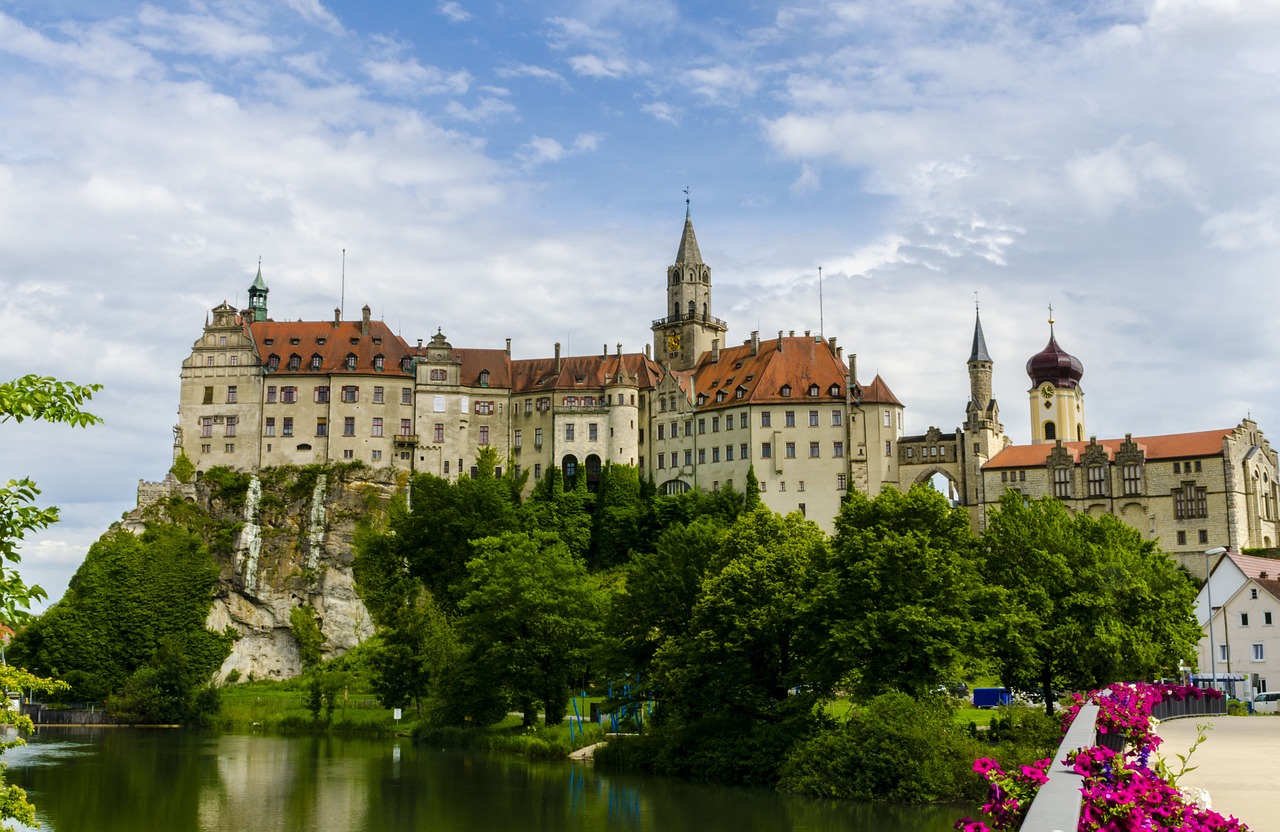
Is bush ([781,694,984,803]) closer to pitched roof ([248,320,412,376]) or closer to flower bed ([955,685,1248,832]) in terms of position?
flower bed ([955,685,1248,832])

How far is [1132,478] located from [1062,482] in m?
4.85

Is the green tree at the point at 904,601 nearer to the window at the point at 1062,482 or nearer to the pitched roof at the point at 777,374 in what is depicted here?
the pitched roof at the point at 777,374

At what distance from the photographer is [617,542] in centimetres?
9144

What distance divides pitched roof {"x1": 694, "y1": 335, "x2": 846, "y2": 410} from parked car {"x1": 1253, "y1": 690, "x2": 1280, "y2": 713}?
153ft

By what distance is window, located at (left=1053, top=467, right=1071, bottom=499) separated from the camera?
314 ft

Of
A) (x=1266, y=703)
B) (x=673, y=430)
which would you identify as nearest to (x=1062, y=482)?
(x=673, y=430)

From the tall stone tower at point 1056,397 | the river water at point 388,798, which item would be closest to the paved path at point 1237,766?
the river water at point 388,798

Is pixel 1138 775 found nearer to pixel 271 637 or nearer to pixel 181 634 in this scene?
pixel 181 634

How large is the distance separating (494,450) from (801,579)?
56420 mm

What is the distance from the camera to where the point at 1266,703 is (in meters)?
48.1

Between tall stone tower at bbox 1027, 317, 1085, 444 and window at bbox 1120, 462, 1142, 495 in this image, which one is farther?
tall stone tower at bbox 1027, 317, 1085, 444

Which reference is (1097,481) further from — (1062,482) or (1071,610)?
(1071,610)

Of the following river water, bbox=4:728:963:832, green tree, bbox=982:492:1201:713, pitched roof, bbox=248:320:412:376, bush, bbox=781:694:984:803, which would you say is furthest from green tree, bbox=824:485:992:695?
pitched roof, bbox=248:320:412:376

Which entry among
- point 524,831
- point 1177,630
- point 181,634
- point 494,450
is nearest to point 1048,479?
point 494,450
